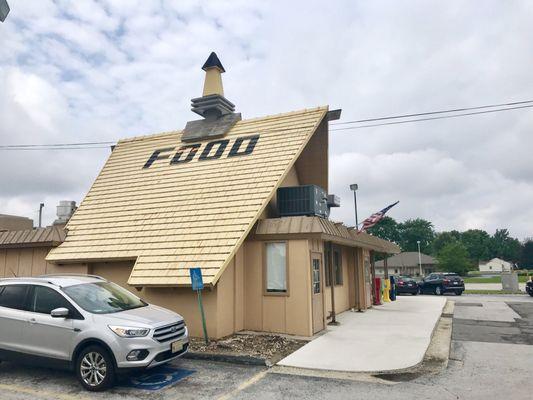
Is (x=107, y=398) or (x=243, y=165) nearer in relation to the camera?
(x=107, y=398)

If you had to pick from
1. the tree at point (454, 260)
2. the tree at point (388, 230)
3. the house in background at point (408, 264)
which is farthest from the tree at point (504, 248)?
the tree at point (454, 260)

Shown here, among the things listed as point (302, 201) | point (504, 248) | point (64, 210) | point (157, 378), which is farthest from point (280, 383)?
point (504, 248)

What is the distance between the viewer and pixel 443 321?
1240cm

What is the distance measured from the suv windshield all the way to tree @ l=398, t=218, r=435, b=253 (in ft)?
339

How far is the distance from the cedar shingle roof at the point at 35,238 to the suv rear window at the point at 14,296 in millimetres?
5237

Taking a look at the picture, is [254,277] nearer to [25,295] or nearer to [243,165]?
[243,165]

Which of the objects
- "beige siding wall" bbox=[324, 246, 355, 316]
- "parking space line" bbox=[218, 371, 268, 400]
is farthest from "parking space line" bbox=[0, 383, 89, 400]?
"beige siding wall" bbox=[324, 246, 355, 316]

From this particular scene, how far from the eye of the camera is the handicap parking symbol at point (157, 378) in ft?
20.6

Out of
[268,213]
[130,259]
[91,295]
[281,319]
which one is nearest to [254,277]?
[281,319]

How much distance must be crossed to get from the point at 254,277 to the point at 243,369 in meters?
3.46

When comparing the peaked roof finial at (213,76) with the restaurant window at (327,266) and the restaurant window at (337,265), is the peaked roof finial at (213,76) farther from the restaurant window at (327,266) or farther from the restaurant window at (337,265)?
the restaurant window at (337,265)

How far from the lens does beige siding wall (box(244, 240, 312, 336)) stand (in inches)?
382

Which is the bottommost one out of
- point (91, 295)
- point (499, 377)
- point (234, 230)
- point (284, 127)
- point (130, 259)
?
point (499, 377)

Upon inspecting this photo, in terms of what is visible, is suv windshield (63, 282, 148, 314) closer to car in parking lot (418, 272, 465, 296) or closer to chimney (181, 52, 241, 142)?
chimney (181, 52, 241, 142)
